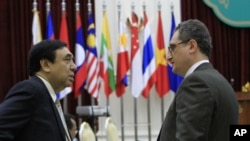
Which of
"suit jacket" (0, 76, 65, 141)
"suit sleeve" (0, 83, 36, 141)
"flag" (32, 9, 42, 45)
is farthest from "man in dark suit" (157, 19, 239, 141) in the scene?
"flag" (32, 9, 42, 45)

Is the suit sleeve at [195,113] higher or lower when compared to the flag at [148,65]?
higher

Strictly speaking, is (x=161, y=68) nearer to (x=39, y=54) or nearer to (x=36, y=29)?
(x=36, y=29)

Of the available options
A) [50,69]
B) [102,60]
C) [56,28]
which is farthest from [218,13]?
[50,69]

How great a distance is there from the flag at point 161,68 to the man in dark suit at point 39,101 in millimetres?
5511

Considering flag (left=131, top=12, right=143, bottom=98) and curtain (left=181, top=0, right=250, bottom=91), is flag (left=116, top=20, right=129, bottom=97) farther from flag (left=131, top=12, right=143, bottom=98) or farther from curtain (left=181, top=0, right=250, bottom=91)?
curtain (left=181, top=0, right=250, bottom=91)

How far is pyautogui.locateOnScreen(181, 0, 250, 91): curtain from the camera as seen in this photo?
841 centimetres

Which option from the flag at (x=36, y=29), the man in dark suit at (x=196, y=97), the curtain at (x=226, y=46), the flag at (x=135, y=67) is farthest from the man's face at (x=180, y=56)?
the curtain at (x=226, y=46)

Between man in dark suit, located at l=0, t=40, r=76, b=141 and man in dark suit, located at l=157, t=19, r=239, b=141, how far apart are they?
0.54 metres

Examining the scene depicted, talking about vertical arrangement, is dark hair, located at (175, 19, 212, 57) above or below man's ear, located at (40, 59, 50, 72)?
above

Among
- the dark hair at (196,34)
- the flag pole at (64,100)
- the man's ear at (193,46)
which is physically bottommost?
the flag pole at (64,100)

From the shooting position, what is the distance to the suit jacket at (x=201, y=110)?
2215 mm

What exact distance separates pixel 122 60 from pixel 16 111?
19.0ft

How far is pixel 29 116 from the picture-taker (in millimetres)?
2395

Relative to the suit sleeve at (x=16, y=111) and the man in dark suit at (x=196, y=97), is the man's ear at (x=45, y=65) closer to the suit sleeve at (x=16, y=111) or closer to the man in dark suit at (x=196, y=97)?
the suit sleeve at (x=16, y=111)
